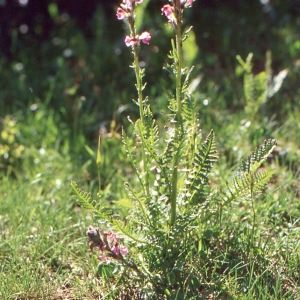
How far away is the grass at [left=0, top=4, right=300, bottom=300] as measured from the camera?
2238 millimetres

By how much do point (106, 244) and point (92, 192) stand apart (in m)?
1.00

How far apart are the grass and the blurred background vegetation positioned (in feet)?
0.06

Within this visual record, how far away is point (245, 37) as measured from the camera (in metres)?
4.54

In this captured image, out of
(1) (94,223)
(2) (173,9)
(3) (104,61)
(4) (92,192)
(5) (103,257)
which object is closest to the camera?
(2) (173,9)

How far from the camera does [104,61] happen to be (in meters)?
4.26

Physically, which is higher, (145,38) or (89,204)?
(145,38)

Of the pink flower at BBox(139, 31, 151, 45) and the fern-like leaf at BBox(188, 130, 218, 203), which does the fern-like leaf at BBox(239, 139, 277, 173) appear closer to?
the fern-like leaf at BBox(188, 130, 218, 203)

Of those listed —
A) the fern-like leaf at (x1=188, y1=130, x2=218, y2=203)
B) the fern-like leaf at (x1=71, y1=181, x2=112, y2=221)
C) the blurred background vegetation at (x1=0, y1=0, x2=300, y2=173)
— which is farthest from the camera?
the blurred background vegetation at (x1=0, y1=0, x2=300, y2=173)

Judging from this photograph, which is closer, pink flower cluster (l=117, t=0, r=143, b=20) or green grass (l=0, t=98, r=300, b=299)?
pink flower cluster (l=117, t=0, r=143, b=20)

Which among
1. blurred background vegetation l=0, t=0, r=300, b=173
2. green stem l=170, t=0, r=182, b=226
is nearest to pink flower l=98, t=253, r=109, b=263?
green stem l=170, t=0, r=182, b=226

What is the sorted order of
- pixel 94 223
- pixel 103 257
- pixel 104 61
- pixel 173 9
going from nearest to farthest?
pixel 173 9 → pixel 103 257 → pixel 94 223 → pixel 104 61

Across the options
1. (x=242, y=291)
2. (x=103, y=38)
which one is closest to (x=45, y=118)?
(x=103, y=38)

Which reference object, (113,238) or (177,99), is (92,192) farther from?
(177,99)

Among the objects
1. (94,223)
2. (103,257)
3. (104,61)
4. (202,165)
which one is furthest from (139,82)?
(104,61)
